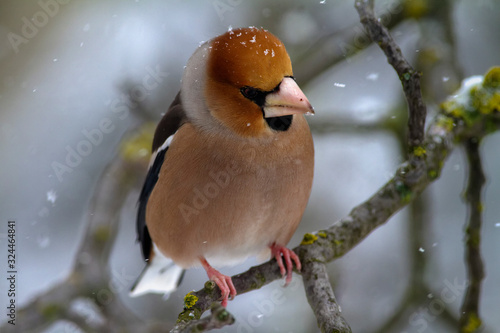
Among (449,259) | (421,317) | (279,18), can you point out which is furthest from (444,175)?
→ (279,18)

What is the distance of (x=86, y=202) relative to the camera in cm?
444

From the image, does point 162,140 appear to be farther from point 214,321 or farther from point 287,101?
point 214,321

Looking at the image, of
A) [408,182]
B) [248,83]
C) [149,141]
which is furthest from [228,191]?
[149,141]

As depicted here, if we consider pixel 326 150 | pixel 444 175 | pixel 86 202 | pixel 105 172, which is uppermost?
pixel 105 172

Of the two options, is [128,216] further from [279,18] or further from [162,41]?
[279,18]

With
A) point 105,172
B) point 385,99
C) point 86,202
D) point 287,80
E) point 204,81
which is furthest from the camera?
point 86,202

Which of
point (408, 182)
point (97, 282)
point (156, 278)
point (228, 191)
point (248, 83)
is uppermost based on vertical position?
point (248, 83)

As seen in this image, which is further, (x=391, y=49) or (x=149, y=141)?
(x=149, y=141)

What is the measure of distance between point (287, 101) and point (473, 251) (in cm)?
147

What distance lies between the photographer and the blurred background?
345 cm

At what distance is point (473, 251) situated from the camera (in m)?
2.82

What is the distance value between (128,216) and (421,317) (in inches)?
102

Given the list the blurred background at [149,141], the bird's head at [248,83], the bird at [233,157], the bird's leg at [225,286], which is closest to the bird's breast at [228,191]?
the bird at [233,157]

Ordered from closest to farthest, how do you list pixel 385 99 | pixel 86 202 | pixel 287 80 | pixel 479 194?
1. pixel 287 80
2. pixel 479 194
3. pixel 385 99
4. pixel 86 202
